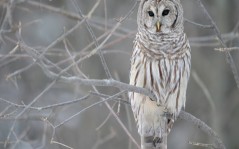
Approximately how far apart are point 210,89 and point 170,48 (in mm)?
5600

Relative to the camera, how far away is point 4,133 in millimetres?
10758

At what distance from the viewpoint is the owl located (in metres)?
6.45

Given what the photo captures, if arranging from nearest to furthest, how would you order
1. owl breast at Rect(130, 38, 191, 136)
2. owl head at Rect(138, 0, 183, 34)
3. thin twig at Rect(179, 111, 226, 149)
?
thin twig at Rect(179, 111, 226, 149)
owl breast at Rect(130, 38, 191, 136)
owl head at Rect(138, 0, 183, 34)

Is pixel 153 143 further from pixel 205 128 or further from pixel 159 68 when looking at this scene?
pixel 205 128

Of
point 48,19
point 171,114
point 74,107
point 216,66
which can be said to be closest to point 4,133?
point 74,107

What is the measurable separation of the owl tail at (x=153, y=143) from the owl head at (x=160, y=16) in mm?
1055

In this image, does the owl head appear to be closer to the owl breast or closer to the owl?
the owl

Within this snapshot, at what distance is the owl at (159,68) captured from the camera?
21.2 feet

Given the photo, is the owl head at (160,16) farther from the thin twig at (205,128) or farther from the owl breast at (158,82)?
the thin twig at (205,128)

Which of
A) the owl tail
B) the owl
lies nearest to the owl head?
the owl

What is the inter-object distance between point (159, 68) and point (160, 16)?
0.55 meters

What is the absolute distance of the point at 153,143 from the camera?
6914 mm

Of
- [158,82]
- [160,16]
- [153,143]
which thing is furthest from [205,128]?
[160,16]

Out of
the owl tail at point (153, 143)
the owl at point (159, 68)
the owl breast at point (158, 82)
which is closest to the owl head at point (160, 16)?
the owl at point (159, 68)
